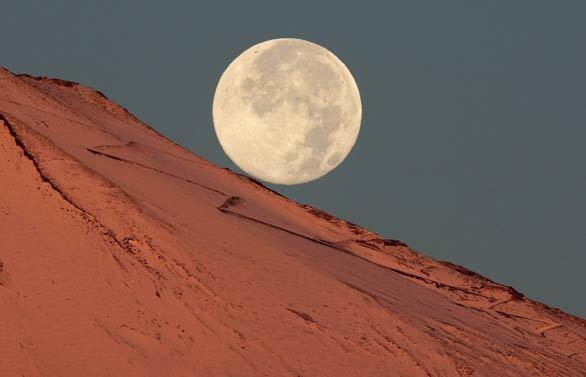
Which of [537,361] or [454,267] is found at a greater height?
[454,267]

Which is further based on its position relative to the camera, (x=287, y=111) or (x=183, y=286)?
(x=287, y=111)

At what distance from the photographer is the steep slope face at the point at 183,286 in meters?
7.57

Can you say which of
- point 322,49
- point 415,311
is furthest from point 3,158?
point 322,49

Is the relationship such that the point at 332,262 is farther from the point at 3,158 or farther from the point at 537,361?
the point at 3,158

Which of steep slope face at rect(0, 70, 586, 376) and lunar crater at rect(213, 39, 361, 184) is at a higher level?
lunar crater at rect(213, 39, 361, 184)

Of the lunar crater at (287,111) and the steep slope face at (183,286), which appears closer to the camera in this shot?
the steep slope face at (183,286)

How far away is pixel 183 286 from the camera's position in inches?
336

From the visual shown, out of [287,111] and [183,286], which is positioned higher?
[287,111]

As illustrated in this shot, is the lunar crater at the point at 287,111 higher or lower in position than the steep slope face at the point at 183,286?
higher

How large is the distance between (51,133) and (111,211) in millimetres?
1990

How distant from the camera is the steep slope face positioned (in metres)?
7.57

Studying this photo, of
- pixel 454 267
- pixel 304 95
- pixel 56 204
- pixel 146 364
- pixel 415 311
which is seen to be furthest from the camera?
pixel 304 95

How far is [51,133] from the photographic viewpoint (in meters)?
10.6

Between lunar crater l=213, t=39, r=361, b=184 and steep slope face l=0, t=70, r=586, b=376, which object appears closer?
steep slope face l=0, t=70, r=586, b=376
